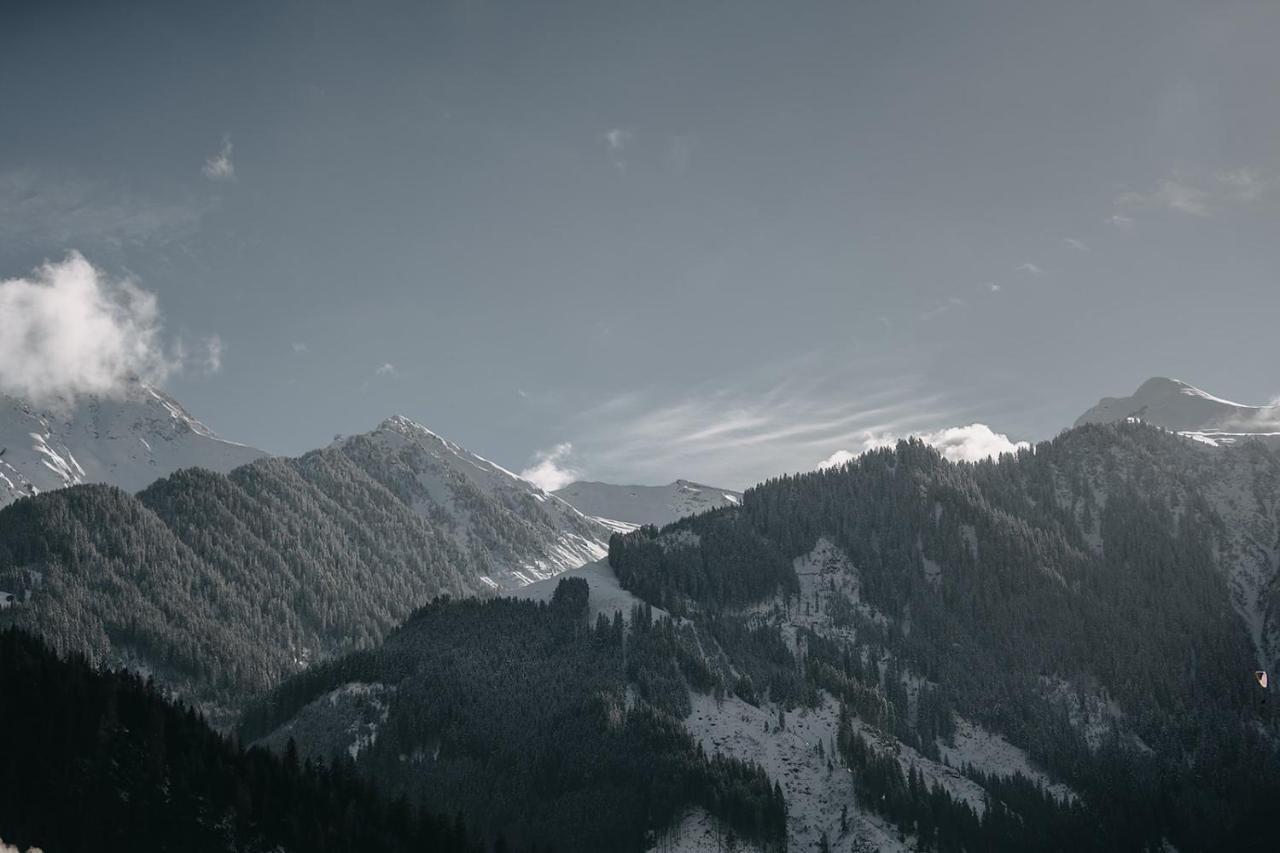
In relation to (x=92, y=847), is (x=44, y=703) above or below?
above

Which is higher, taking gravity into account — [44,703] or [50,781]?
[44,703]

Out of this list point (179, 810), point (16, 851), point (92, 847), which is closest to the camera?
point (16, 851)

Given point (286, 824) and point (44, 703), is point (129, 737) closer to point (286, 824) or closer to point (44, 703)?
point (44, 703)

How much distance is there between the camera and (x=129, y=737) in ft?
641

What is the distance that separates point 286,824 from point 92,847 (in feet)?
106

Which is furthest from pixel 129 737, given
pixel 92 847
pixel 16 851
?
pixel 16 851

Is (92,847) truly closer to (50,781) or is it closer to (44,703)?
(50,781)

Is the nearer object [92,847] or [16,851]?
[16,851]

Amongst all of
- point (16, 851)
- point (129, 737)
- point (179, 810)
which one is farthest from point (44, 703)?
point (16, 851)

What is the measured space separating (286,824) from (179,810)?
17.5 meters

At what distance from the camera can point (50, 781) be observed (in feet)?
586

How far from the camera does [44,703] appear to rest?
631 ft

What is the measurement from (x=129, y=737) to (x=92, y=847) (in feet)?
88.6

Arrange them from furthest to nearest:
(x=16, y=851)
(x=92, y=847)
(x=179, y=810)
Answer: (x=179, y=810) < (x=92, y=847) < (x=16, y=851)
